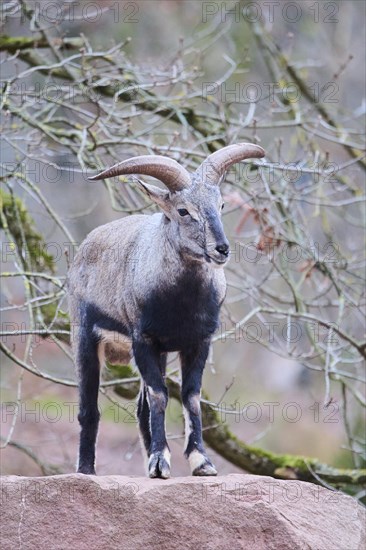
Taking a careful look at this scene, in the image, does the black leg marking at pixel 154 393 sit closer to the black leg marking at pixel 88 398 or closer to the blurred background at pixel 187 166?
the black leg marking at pixel 88 398

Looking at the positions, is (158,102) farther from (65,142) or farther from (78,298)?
(78,298)

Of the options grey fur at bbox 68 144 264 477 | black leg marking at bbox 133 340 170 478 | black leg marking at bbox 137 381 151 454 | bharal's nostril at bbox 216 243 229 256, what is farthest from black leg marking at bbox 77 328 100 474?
bharal's nostril at bbox 216 243 229 256

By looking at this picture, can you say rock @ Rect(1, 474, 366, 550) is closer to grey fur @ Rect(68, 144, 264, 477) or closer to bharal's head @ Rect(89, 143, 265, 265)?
grey fur @ Rect(68, 144, 264, 477)

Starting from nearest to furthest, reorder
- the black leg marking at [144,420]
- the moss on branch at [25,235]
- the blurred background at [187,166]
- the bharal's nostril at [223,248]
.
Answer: the bharal's nostril at [223,248]
the black leg marking at [144,420]
the blurred background at [187,166]
the moss on branch at [25,235]

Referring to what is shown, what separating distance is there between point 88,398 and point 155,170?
1720mm

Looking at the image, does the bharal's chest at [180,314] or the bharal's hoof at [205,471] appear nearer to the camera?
the bharal's hoof at [205,471]

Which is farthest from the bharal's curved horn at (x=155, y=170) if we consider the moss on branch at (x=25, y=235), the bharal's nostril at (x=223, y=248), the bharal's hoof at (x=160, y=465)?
the moss on branch at (x=25, y=235)

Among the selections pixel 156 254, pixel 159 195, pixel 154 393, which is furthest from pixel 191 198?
pixel 154 393

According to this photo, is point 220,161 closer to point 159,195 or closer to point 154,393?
point 159,195

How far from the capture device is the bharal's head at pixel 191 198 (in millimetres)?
6773

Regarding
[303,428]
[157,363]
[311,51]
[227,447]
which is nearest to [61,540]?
[157,363]

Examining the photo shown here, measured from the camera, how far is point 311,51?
20078 mm

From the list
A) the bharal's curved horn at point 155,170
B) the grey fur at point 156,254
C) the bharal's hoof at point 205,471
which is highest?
the bharal's curved horn at point 155,170

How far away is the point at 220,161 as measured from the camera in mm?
7145
